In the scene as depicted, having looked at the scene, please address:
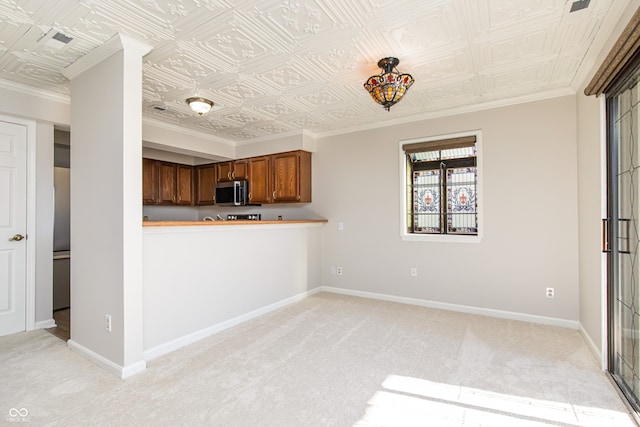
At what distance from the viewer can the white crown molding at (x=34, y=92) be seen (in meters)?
2.91

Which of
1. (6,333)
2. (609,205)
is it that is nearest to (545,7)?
(609,205)

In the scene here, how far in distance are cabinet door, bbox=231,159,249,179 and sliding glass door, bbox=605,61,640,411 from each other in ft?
14.7

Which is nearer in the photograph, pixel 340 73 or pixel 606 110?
pixel 606 110

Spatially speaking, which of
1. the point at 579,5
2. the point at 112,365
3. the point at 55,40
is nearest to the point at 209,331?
the point at 112,365

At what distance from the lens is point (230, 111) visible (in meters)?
3.87

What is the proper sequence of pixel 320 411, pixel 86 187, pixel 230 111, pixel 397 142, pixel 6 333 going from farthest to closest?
1. pixel 397 142
2. pixel 230 111
3. pixel 6 333
4. pixel 86 187
5. pixel 320 411

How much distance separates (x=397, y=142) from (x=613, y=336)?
2.88 meters

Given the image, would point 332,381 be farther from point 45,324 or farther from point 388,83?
point 45,324

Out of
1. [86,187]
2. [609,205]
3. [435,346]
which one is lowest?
[435,346]

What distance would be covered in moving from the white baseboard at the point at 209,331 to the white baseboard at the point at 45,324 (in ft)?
Result: 5.36

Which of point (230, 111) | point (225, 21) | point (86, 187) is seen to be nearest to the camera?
point (225, 21)

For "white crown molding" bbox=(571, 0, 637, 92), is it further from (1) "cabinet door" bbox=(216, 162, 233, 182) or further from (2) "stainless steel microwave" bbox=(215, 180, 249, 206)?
(1) "cabinet door" bbox=(216, 162, 233, 182)

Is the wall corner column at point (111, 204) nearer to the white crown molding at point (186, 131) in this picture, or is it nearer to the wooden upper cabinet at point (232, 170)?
the white crown molding at point (186, 131)

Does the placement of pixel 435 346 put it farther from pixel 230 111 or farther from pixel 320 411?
pixel 230 111
